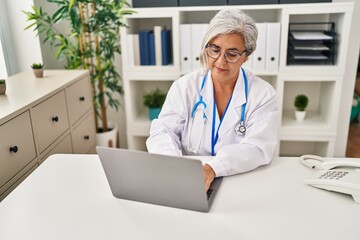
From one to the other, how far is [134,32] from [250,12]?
949 mm

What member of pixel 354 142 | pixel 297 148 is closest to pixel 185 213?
pixel 297 148

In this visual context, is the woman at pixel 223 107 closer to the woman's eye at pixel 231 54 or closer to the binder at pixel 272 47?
the woman's eye at pixel 231 54

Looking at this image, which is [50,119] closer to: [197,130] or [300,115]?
[197,130]

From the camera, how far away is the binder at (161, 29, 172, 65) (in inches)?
107

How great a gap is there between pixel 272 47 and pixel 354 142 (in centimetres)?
157

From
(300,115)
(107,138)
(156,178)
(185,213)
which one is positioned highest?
(156,178)

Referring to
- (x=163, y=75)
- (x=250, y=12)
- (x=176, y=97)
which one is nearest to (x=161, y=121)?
(x=176, y=97)

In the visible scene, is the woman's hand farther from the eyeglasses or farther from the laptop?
the eyeglasses

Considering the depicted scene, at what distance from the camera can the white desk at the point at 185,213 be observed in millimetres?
968

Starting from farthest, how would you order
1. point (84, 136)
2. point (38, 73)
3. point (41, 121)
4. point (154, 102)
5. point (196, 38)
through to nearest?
point (154, 102) → point (196, 38) → point (84, 136) → point (38, 73) → point (41, 121)

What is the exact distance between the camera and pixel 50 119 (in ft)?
6.32

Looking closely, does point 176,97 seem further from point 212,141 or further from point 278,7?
point 278,7

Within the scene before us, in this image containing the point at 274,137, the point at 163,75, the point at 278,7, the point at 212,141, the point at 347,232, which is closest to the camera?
the point at 347,232

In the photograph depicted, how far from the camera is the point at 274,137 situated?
1.44 metres
